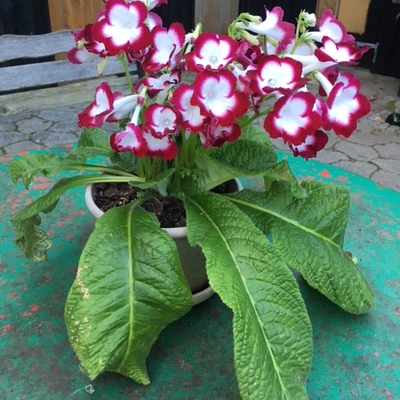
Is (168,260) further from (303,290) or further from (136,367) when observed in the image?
(303,290)

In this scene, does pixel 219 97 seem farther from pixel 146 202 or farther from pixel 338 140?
pixel 338 140

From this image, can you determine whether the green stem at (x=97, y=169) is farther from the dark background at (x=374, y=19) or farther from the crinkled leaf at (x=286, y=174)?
the dark background at (x=374, y=19)

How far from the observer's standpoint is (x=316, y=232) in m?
0.98

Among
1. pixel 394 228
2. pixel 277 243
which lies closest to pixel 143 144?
pixel 277 243

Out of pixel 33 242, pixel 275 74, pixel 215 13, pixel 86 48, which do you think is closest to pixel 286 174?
pixel 275 74

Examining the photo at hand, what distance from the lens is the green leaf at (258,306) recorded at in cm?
75

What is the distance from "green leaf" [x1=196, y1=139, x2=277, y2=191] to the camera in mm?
959

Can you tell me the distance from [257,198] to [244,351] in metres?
0.34

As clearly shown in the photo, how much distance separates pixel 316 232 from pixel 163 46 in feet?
1.45

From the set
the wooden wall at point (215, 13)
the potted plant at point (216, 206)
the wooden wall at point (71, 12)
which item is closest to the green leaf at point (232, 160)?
the potted plant at point (216, 206)

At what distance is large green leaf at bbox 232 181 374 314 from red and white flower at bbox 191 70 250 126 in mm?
274

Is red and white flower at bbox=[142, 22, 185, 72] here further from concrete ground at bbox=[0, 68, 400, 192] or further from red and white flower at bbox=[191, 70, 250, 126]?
concrete ground at bbox=[0, 68, 400, 192]

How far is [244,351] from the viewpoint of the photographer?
0.75 meters

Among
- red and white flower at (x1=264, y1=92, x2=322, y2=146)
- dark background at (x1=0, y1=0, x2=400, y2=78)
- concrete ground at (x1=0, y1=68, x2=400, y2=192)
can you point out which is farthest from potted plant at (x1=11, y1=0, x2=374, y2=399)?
dark background at (x1=0, y1=0, x2=400, y2=78)
